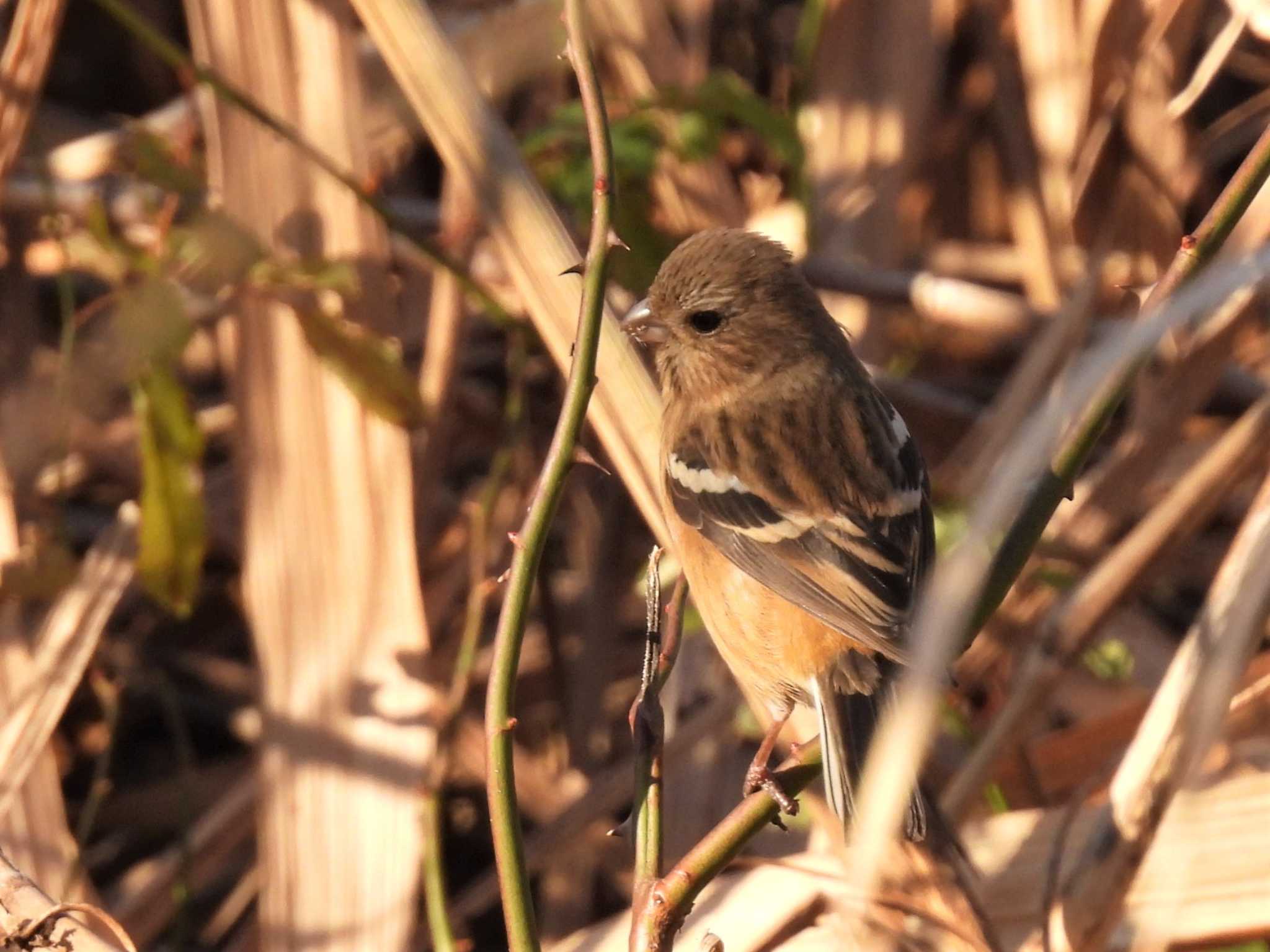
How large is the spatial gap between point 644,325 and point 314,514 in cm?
78

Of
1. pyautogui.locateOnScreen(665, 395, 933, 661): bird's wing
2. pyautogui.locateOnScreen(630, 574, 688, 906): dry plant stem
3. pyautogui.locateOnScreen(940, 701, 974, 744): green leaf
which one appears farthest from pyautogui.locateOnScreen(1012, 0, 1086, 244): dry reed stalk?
pyautogui.locateOnScreen(630, 574, 688, 906): dry plant stem

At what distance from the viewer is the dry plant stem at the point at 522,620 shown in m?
1.74

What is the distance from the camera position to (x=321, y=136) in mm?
3217

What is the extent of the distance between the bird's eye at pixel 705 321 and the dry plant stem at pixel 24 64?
1418 mm

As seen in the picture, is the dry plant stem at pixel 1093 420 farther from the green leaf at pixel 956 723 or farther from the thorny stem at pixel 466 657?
the green leaf at pixel 956 723

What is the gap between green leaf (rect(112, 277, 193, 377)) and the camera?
280cm

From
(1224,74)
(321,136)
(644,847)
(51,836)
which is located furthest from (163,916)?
(1224,74)

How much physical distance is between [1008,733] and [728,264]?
1016 mm

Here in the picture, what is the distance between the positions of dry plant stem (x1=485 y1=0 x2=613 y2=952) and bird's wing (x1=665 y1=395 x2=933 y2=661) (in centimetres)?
87

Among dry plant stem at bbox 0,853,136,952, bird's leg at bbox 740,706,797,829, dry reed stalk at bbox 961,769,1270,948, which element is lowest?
dry reed stalk at bbox 961,769,1270,948

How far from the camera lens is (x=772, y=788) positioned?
75.4 inches

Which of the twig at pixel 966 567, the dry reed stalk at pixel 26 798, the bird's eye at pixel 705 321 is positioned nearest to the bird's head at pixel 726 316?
the bird's eye at pixel 705 321

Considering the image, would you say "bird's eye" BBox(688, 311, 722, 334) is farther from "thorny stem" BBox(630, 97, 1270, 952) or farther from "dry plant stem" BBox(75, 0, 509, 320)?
"thorny stem" BBox(630, 97, 1270, 952)

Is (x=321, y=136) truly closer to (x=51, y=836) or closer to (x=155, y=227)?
(x=155, y=227)
